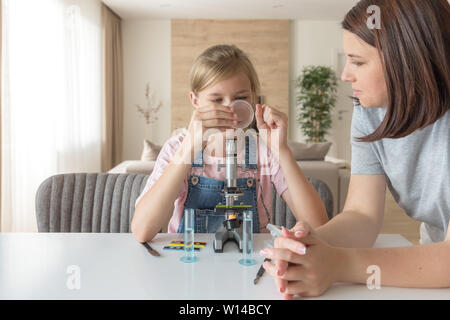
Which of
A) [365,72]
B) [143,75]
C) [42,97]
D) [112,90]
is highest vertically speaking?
[143,75]

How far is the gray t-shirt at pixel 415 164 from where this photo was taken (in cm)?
108

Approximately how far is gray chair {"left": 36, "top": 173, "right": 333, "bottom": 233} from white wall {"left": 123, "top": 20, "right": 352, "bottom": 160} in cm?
633

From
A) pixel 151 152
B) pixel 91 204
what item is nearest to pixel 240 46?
pixel 151 152

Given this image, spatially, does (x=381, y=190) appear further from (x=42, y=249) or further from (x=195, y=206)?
(x=42, y=249)

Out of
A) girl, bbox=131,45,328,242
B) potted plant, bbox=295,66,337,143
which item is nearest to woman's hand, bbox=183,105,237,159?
girl, bbox=131,45,328,242

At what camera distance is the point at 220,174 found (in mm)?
1529

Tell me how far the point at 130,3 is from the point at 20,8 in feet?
9.93

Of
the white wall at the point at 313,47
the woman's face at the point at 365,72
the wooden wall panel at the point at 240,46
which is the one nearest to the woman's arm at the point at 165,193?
the woman's face at the point at 365,72

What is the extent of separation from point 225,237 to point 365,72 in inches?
21.6

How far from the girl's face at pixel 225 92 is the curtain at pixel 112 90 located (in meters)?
5.74

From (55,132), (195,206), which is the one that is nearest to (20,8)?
(55,132)

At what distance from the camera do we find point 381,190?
118cm

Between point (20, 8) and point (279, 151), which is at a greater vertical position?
point (20, 8)

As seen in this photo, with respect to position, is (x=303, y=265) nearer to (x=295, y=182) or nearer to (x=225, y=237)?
(x=225, y=237)
